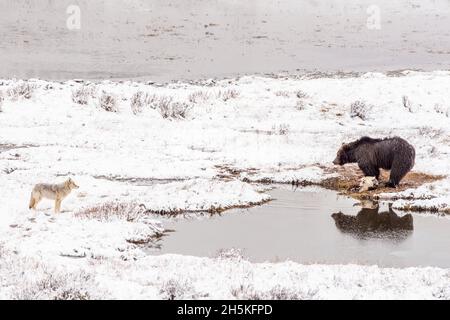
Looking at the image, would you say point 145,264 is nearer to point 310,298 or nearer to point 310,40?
point 310,298

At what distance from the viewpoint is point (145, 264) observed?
10.1 meters

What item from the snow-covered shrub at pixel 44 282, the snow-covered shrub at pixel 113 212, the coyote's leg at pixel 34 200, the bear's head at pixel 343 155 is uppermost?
the bear's head at pixel 343 155

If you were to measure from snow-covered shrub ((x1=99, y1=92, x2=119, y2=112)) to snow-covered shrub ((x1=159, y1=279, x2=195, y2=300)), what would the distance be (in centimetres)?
1858

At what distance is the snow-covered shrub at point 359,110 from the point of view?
26.3 m

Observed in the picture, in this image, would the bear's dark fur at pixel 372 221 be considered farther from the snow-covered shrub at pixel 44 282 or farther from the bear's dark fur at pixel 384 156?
the snow-covered shrub at pixel 44 282

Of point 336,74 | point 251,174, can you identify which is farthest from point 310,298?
point 336,74

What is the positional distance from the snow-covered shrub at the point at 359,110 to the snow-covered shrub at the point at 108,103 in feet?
32.7

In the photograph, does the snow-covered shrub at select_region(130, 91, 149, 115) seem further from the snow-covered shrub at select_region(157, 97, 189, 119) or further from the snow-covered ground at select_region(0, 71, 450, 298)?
the snow-covered shrub at select_region(157, 97, 189, 119)

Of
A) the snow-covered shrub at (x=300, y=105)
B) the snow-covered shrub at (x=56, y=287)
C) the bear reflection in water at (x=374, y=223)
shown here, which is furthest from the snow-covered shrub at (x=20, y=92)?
the snow-covered shrub at (x=56, y=287)

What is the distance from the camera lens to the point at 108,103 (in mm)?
26531

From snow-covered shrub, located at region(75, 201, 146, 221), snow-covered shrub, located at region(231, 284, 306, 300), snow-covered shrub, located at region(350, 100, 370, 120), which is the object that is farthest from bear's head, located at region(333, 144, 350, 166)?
snow-covered shrub, located at region(350, 100, 370, 120)

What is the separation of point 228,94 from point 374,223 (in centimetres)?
1605

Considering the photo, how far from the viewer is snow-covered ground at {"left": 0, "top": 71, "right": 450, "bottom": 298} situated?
8.97 metres

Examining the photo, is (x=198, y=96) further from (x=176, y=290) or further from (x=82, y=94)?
(x=176, y=290)
